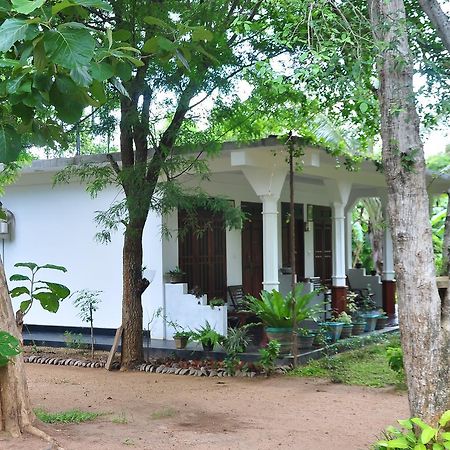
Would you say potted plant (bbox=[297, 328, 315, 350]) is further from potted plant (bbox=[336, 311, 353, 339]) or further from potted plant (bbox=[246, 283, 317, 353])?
potted plant (bbox=[336, 311, 353, 339])

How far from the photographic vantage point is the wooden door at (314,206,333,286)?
16172 mm

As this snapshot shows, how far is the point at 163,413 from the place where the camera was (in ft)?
23.4

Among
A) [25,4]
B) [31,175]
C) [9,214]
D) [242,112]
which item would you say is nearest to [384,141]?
[25,4]

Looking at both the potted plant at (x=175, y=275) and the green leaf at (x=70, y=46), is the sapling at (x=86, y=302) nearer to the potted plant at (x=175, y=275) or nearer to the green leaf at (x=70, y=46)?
the potted plant at (x=175, y=275)

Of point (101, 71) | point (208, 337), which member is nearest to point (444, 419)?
point (101, 71)

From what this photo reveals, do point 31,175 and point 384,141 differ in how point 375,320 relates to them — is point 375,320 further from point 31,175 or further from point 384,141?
point 384,141

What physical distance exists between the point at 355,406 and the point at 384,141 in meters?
3.82

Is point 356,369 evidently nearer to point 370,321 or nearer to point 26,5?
point 370,321

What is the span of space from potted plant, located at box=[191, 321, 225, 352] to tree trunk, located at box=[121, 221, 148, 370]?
87 cm

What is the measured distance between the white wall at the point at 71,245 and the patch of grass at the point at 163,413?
14.8 ft

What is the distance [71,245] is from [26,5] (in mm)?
9964

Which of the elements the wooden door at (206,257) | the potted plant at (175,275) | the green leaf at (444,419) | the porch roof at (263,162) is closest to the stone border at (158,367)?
the potted plant at (175,275)

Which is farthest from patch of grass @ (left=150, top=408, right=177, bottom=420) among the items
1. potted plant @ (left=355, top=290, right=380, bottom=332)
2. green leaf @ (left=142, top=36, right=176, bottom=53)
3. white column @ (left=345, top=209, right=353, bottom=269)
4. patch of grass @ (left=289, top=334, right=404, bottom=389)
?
white column @ (left=345, top=209, right=353, bottom=269)

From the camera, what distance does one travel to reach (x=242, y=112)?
9.49 metres
